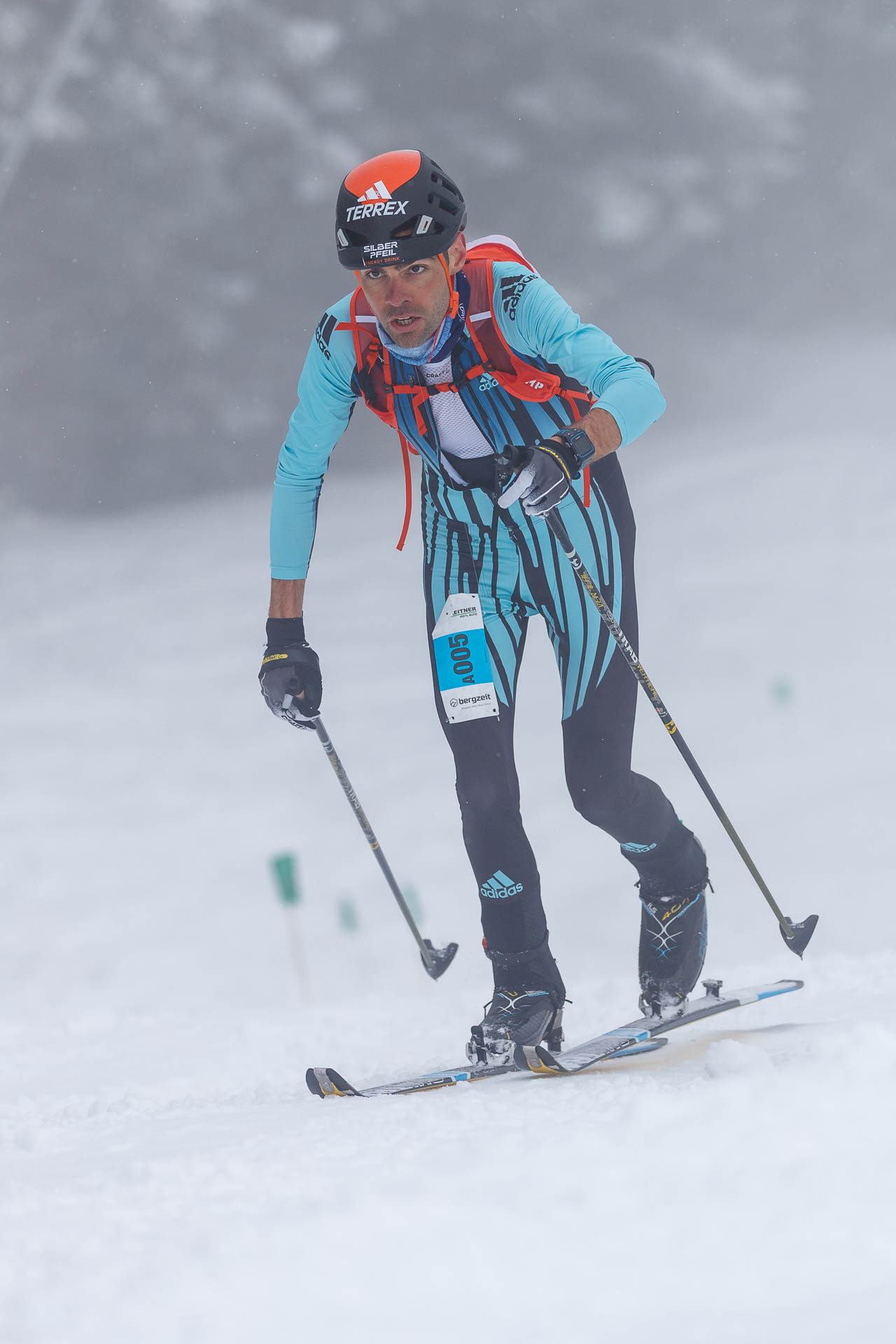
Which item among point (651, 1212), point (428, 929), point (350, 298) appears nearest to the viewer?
point (651, 1212)

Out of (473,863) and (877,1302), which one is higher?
(473,863)

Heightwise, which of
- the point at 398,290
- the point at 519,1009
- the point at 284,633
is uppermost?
the point at 398,290

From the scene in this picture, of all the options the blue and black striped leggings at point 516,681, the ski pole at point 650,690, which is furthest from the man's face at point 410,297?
the ski pole at point 650,690

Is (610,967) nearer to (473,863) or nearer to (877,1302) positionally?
(473,863)

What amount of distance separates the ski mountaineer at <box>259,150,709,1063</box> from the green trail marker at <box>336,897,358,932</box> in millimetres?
4827

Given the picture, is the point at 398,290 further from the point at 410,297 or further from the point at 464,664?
the point at 464,664

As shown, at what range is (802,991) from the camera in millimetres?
4117

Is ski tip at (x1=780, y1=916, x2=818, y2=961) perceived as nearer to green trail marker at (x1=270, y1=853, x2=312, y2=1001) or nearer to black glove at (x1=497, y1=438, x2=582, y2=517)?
black glove at (x1=497, y1=438, x2=582, y2=517)

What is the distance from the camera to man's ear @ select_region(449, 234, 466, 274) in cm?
293

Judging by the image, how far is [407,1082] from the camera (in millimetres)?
2934

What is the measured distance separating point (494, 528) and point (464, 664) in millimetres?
404

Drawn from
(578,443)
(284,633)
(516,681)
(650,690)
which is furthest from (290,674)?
(578,443)

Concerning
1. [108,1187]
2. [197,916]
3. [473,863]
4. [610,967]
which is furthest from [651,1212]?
[197,916]

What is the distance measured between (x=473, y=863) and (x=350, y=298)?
1603 mm
